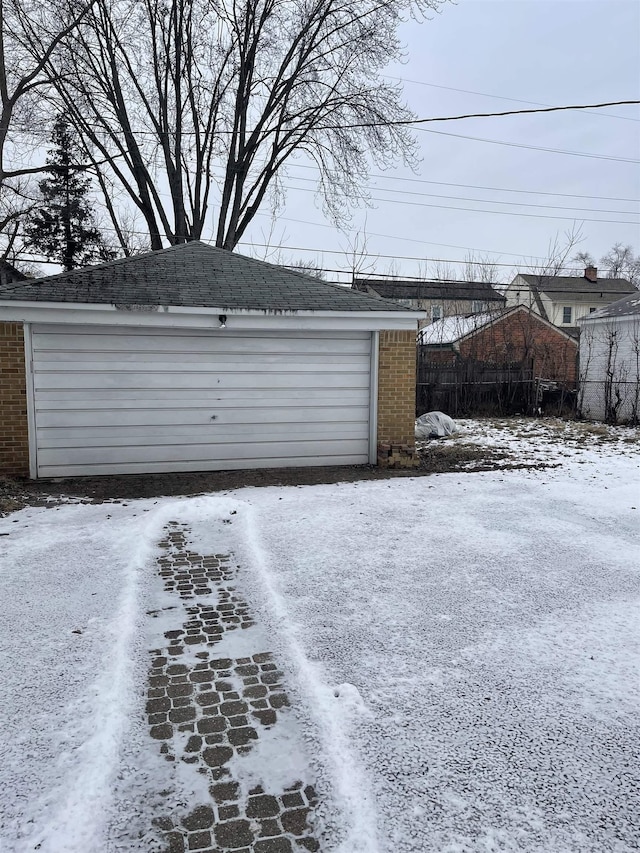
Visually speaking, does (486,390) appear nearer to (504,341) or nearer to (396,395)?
(504,341)

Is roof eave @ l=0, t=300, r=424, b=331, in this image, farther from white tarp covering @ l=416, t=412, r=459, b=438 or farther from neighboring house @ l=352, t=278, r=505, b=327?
neighboring house @ l=352, t=278, r=505, b=327

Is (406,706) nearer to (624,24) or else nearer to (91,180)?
(624,24)

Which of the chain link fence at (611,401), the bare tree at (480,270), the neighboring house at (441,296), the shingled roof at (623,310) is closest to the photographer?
the chain link fence at (611,401)

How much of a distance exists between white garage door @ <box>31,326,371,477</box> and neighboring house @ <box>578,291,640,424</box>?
9.79 metres

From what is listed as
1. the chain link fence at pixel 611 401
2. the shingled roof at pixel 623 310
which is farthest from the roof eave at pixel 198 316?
the shingled roof at pixel 623 310

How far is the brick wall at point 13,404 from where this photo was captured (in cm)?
736

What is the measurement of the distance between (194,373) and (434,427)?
20.6 feet

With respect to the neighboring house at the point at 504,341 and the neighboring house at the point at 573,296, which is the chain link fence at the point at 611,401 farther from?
the neighboring house at the point at 573,296

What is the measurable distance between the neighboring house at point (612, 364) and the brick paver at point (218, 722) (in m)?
14.1

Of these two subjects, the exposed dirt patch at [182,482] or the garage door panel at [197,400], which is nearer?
the exposed dirt patch at [182,482]

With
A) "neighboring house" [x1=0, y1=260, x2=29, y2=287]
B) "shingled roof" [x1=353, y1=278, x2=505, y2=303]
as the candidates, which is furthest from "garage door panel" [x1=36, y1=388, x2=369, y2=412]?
"shingled roof" [x1=353, y1=278, x2=505, y2=303]

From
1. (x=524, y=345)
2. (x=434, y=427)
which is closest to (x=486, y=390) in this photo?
(x=434, y=427)

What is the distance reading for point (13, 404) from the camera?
24.4 ft

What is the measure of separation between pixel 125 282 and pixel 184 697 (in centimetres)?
670
